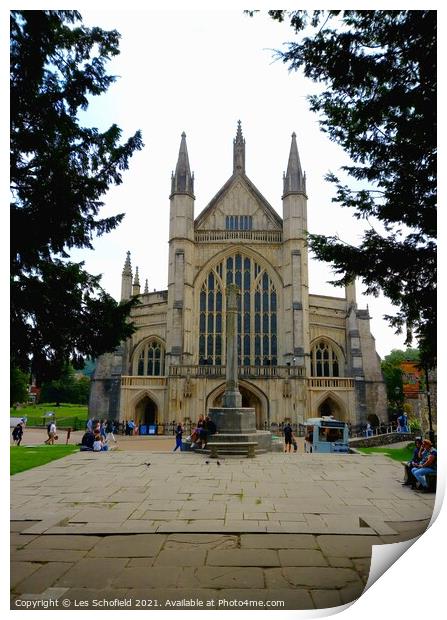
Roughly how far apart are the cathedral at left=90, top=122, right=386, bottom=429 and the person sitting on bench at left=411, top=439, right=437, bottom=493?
18.7m

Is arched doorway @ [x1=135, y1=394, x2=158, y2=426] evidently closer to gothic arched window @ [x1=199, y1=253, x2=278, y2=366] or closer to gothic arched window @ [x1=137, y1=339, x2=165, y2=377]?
gothic arched window @ [x1=137, y1=339, x2=165, y2=377]

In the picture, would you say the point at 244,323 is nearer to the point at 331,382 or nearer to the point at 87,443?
the point at 331,382

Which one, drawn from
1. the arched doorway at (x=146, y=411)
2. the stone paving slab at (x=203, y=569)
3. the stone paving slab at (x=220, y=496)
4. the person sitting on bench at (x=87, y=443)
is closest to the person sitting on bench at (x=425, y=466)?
the stone paving slab at (x=220, y=496)

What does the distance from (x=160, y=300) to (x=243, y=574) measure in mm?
26720

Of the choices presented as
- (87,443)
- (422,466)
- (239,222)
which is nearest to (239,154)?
(239,222)

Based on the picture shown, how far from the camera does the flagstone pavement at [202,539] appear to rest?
2719mm

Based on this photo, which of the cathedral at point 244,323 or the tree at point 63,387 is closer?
the tree at point 63,387

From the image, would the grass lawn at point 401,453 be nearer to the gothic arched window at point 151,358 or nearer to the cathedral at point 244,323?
the cathedral at point 244,323

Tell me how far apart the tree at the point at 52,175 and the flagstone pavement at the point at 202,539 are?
1723mm

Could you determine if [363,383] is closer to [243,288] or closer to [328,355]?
[328,355]

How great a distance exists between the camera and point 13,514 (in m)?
4.30

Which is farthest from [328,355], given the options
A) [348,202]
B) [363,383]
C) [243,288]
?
[348,202]

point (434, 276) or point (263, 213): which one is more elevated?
point (263, 213)

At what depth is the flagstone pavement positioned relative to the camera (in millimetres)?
2719
